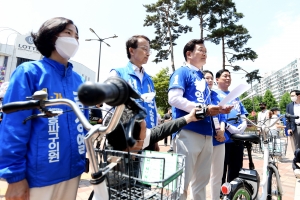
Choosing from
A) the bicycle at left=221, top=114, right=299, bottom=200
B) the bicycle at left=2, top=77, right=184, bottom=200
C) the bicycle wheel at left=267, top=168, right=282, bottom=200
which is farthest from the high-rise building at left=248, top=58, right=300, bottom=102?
the bicycle at left=2, top=77, right=184, bottom=200

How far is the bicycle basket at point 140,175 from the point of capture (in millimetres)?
890

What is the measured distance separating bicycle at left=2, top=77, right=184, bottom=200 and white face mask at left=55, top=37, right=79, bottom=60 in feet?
2.20

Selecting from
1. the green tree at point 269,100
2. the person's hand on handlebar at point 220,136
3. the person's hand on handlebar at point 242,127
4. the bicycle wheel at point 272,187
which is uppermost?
the green tree at point 269,100

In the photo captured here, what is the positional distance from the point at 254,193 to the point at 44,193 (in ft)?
7.16

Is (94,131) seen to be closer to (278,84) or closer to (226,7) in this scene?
(226,7)

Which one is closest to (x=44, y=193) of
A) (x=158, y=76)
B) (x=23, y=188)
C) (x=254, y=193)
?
(x=23, y=188)

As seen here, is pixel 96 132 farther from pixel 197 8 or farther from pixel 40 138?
pixel 197 8

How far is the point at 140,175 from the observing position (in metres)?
1.09

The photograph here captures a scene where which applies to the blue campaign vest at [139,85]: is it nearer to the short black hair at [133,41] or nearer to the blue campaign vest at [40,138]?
the short black hair at [133,41]

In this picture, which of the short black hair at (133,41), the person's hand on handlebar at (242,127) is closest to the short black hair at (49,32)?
the short black hair at (133,41)

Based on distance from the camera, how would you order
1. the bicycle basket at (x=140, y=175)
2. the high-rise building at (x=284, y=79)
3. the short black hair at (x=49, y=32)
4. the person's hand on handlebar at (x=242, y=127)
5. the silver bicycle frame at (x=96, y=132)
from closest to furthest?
the silver bicycle frame at (x=96, y=132) → the bicycle basket at (x=140, y=175) → the short black hair at (x=49, y=32) → the person's hand on handlebar at (x=242, y=127) → the high-rise building at (x=284, y=79)

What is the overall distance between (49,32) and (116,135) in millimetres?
893

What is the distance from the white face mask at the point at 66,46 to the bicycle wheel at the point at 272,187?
2.59m

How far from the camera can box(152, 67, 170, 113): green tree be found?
27.2 m
